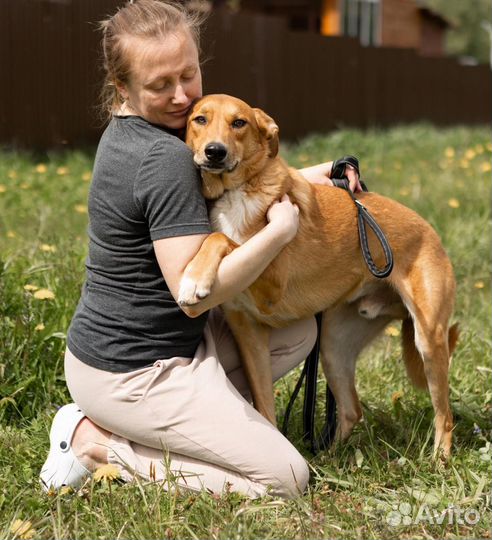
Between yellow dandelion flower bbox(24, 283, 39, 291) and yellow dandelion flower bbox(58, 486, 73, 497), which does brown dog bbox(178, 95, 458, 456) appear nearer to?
yellow dandelion flower bbox(58, 486, 73, 497)

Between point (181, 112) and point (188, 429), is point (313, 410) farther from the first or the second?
point (181, 112)

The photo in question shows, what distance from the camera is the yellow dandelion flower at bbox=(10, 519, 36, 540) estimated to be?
2.40m

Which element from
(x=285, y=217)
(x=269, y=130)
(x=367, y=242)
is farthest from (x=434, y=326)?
(x=269, y=130)

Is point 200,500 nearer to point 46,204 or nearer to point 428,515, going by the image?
point 428,515

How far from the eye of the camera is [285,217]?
2746 mm

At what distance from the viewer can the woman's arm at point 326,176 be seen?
133 inches

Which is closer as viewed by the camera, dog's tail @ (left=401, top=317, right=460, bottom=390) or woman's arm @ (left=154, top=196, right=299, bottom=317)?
woman's arm @ (left=154, top=196, right=299, bottom=317)

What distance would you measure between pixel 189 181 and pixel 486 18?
48872mm

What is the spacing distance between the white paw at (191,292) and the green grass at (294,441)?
0.61 metres

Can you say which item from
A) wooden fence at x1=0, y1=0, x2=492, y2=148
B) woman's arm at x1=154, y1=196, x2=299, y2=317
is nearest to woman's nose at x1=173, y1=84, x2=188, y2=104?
woman's arm at x1=154, y1=196, x2=299, y2=317

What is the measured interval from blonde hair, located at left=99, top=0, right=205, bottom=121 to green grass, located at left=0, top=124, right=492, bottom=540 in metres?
1.16

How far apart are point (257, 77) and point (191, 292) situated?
30.2 ft

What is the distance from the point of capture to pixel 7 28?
8.20 m

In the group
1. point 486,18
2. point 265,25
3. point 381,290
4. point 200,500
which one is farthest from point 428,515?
point 486,18
